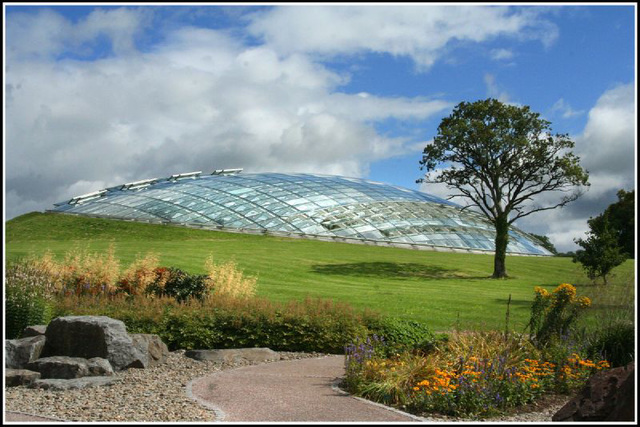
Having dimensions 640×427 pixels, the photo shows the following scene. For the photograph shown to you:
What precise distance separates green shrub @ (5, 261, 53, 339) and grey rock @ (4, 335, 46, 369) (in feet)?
8.57

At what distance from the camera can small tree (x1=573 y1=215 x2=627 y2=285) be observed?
29.9 metres

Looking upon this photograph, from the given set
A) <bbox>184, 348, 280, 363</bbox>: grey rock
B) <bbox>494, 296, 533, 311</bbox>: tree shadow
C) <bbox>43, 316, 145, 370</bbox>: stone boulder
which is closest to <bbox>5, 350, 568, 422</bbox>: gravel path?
<bbox>43, 316, 145, 370</bbox>: stone boulder

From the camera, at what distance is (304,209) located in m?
54.2

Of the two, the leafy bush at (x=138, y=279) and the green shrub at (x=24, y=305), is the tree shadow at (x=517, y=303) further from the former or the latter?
the green shrub at (x=24, y=305)

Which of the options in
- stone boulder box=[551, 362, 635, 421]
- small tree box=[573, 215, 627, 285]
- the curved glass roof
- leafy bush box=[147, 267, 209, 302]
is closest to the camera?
stone boulder box=[551, 362, 635, 421]

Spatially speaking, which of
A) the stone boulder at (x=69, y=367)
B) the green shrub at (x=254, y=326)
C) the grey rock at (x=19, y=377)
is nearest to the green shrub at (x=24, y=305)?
the green shrub at (x=254, y=326)

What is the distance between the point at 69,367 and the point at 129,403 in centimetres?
225

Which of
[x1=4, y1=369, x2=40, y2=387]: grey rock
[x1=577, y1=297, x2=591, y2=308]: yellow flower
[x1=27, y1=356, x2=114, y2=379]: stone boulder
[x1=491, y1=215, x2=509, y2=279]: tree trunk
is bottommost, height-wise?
[x1=4, y1=369, x2=40, y2=387]: grey rock

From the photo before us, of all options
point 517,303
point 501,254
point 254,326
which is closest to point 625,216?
point 501,254

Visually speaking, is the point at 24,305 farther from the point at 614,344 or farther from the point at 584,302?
the point at 614,344

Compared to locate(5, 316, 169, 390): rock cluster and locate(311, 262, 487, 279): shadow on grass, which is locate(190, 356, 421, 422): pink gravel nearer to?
locate(5, 316, 169, 390): rock cluster

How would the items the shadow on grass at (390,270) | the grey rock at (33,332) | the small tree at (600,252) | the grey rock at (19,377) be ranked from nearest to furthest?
the grey rock at (19,377) → the grey rock at (33,332) → the small tree at (600,252) → the shadow on grass at (390,270)

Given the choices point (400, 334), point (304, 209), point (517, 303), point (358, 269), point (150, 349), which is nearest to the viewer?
point (150, 349)

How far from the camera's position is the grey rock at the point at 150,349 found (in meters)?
11.4
